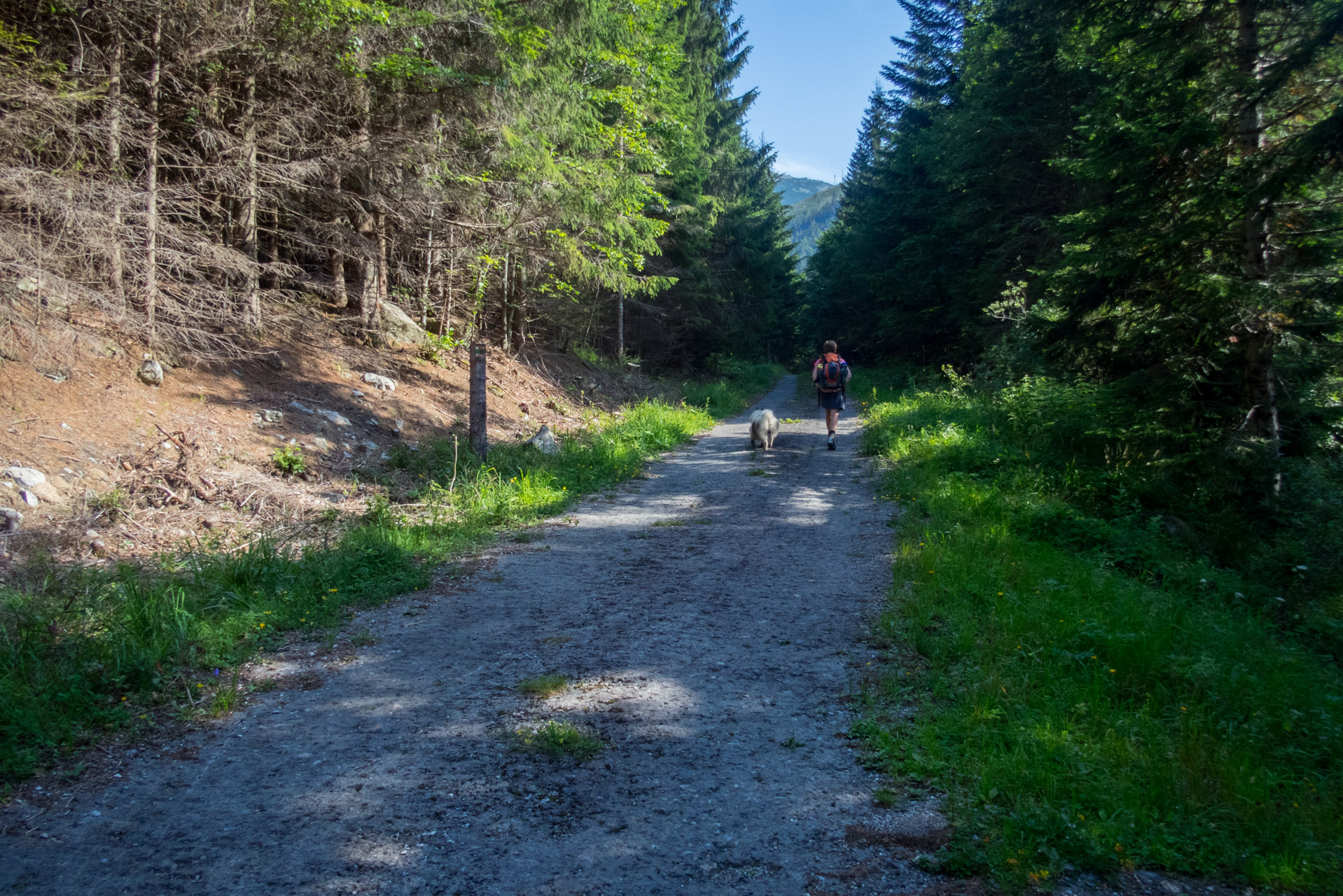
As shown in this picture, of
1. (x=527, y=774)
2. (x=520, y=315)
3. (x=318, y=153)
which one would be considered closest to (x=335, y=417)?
(x=318, y=153)

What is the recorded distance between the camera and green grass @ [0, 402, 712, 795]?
3.88 metres

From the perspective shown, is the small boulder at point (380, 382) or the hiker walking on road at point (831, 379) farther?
the hiker walking on road at point (831, 379)

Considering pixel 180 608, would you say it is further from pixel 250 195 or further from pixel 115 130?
pixel 250 195

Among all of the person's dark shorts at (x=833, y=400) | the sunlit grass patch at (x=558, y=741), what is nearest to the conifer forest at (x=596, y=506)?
the sunlit grass patch at (x=558, y=741)

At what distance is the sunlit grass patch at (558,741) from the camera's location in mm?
3656

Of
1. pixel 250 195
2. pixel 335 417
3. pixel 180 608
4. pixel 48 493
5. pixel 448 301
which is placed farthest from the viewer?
pixel 448 301

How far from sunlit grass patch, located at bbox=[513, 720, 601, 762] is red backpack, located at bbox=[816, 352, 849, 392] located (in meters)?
10.6

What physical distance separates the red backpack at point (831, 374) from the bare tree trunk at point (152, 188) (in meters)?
10.5

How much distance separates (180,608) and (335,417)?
6.48m

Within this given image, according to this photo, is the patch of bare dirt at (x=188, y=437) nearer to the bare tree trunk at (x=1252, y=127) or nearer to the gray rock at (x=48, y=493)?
the gray rock at (x=48, y=493)

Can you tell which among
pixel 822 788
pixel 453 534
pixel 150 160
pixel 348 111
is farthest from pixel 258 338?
pixel 822 788

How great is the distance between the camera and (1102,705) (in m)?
4.00

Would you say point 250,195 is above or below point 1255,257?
above

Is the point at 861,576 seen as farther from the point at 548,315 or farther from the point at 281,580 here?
the point at 548,315
